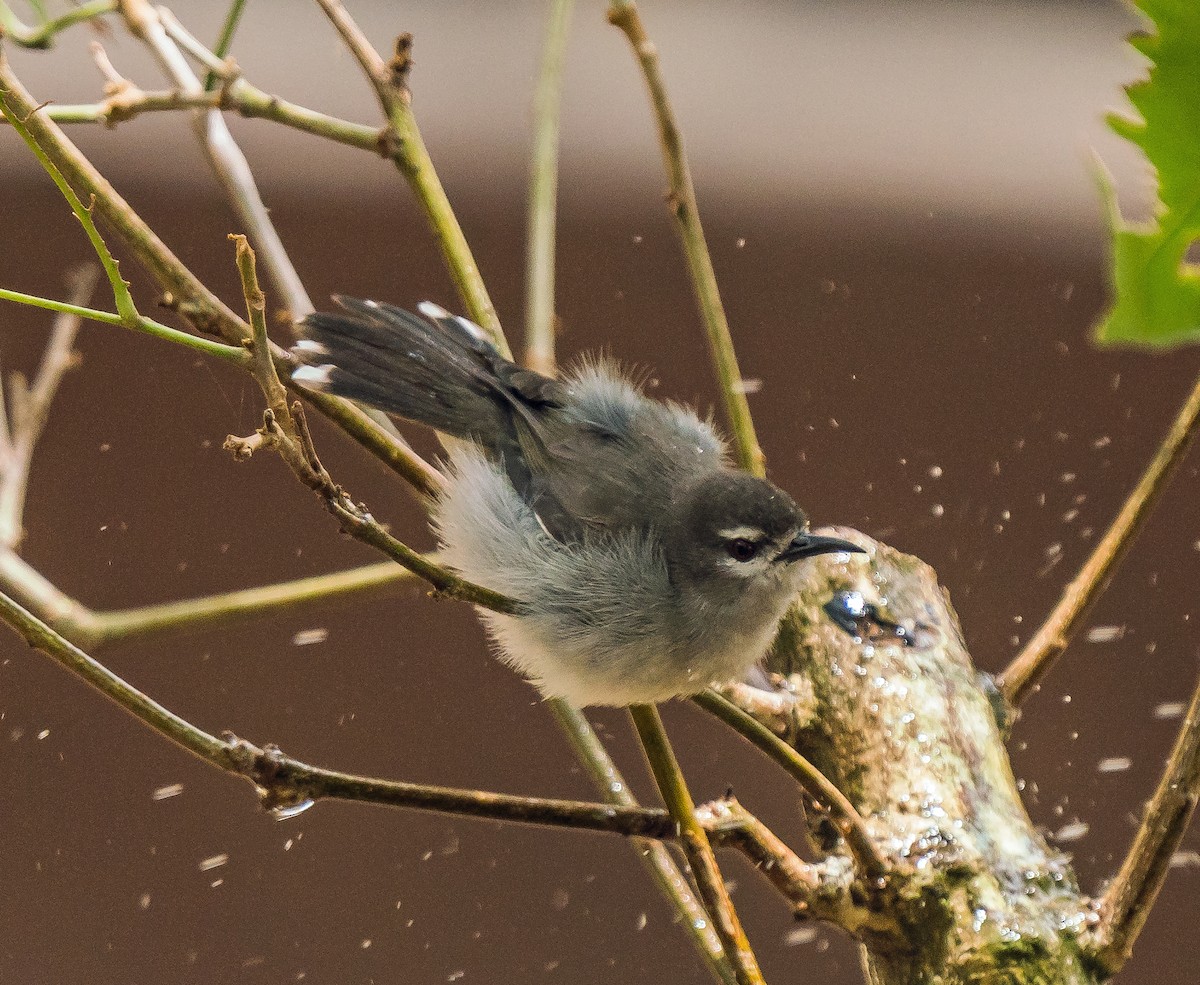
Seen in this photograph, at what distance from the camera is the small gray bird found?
1473 mm

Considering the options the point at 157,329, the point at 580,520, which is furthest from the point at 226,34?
the point at 580,520

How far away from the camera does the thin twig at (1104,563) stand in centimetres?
148

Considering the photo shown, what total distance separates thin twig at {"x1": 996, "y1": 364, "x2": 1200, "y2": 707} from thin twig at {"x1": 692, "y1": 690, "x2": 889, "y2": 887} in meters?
0.44

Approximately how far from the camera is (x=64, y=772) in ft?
9.14

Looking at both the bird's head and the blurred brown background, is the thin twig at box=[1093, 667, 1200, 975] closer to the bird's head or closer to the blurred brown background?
the bird's head

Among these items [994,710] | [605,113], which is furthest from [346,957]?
[605,113]

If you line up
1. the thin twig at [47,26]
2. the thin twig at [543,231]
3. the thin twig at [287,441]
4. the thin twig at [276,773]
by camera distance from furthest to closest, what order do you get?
the thin twig at [543,231]
the thin twig at [47,26]
the thin twig at [276,773]
the thin twig at [287,441]

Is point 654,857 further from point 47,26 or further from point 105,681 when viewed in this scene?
point 47,26

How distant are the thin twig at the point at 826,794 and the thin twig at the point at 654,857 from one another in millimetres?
255

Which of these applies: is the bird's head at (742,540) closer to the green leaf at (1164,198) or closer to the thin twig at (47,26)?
the thin twig at (47,26)

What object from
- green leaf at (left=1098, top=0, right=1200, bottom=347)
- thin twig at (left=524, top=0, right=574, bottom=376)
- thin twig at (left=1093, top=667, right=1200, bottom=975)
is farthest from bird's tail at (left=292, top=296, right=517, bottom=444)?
green leaf at (left=1098, top=0, right=1200, bottom=347)

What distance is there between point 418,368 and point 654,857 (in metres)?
0.69

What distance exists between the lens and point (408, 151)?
165 centimetres

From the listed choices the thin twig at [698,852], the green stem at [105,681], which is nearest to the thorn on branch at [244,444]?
the green stem at [105,681]
